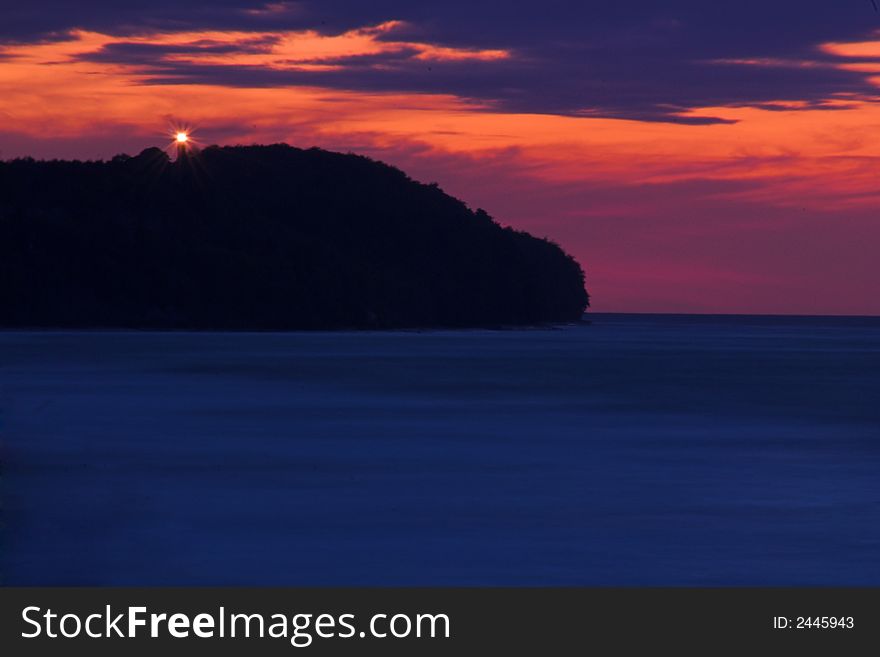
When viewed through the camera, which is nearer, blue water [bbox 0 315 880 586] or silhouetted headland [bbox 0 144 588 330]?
blue water [bbox 0 315 880 586]

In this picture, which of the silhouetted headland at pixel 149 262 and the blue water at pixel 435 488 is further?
the silhouetted headland at pixel 149 262

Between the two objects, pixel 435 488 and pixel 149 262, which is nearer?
pixel 435 488

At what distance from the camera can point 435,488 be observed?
20406 mm

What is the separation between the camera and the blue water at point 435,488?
1397cm

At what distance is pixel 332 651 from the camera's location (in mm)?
10273

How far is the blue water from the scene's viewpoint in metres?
14.0

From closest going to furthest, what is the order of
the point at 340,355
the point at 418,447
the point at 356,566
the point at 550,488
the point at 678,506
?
the point at 356,566
the point at 678,506
the point at 550,488
the point at 418,447
the point at 340,355

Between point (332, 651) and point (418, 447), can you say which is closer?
point (332, 651)

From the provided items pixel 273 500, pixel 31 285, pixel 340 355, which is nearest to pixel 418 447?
pixel 273 500

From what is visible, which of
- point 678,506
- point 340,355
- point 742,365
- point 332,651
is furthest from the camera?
point 340,355

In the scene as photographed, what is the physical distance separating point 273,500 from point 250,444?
8986 millimetres

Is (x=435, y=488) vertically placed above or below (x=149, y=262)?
above

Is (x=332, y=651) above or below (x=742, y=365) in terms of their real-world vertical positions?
above

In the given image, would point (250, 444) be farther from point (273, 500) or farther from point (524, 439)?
point (273, 500)
